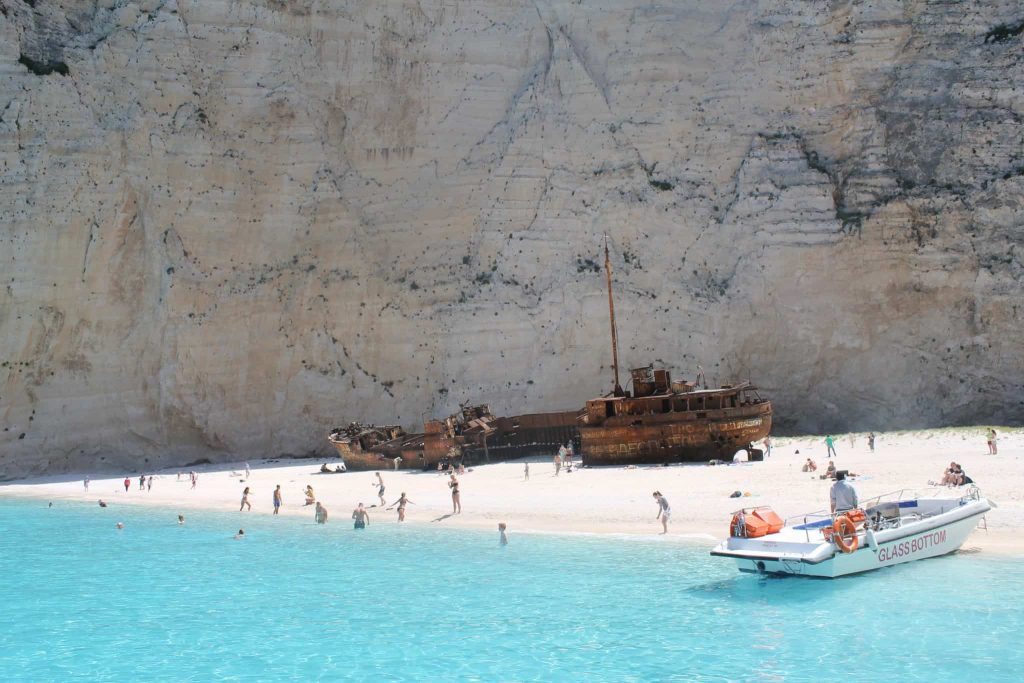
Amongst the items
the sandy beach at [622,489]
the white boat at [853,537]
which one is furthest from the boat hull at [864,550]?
the sandy beach at [622,489]

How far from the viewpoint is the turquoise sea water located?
41.9ft

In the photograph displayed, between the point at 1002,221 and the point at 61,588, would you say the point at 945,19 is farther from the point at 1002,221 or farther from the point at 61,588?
the point at 61,588

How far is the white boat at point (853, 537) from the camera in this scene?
597 inches

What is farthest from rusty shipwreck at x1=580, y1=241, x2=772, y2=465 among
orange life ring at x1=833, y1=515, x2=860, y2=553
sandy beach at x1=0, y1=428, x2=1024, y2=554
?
orange life ring at x1=833, y1=515, x2=860, y2=553

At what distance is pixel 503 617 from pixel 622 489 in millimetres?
9783

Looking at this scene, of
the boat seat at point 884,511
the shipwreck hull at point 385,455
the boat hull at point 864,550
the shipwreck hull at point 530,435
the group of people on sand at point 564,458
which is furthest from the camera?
the shipwreck hull at point 530,435

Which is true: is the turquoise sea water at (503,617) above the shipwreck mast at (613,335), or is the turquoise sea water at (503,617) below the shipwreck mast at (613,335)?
below

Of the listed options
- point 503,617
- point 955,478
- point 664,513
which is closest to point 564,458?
point 664,513

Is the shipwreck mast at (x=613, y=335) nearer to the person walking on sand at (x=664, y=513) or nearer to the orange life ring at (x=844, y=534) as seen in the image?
the person walking on sand at (x=664, y=513)

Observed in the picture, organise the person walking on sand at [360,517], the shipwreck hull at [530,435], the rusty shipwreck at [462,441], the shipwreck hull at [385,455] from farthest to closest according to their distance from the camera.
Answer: the shipwreck hull at [530,435]
the shipwreck hull at [385,455]
the rusty shipwreck at [462,441]
the person walking on sand at [360,517]

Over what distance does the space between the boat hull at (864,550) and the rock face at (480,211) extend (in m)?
18.7

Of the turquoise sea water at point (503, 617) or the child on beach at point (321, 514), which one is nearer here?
the turquoise sea water at point (503, 617)

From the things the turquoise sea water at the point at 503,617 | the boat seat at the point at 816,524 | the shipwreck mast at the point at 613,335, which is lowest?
the turquoise sea water at the point at 503,617

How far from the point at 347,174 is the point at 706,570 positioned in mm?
28262
